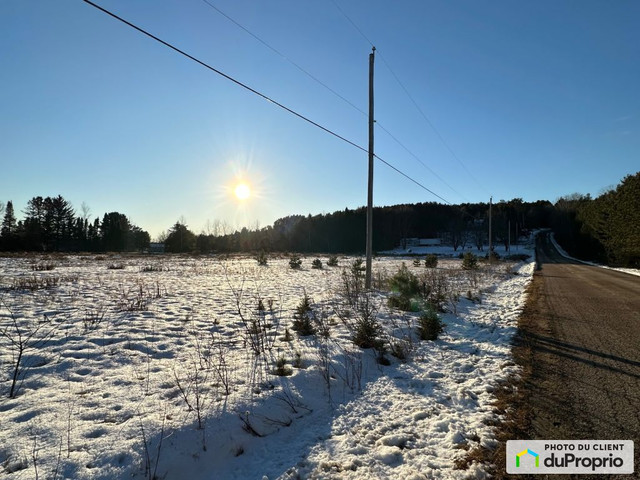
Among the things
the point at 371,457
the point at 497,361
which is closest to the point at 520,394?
the point at 497,361

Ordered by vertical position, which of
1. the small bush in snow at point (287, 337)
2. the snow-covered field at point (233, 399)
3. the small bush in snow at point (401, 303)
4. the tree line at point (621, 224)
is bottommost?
the snow-covered field at point (233, 399)

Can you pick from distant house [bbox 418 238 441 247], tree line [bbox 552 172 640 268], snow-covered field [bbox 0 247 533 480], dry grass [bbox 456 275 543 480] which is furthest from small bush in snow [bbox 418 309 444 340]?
distant house [bbox 418 238 441 247]

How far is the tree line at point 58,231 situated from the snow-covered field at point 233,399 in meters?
67.5

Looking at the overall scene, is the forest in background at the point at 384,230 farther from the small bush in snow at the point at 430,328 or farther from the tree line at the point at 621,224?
the small bush in snow at the point at 430,328

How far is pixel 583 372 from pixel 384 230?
89.8 metres

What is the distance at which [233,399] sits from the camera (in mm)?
3789

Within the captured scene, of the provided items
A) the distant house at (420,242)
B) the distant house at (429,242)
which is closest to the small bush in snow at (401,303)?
the distant house at (420,242)

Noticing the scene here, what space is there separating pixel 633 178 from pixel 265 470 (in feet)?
115

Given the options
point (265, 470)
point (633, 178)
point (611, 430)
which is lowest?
point (265, 470)

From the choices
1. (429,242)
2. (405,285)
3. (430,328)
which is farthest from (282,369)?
(429,242)

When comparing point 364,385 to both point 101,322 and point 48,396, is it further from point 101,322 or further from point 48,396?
point 101,322

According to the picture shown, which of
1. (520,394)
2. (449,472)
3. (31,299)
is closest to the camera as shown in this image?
(449,472)

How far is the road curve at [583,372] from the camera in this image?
3301mm

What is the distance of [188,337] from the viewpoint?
619 cm
